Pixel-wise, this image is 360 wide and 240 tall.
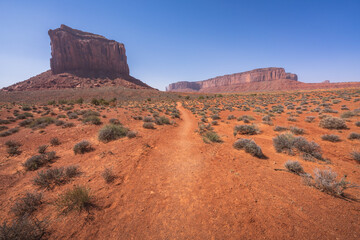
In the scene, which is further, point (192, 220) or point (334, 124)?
point (334, 124)

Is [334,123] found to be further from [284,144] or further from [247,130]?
[284,144]

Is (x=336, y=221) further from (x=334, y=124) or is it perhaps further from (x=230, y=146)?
(x=334, y=124)

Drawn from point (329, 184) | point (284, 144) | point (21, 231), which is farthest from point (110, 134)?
point (284, 144)

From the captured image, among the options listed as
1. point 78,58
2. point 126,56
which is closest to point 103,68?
point 78,58

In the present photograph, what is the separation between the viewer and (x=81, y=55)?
69.8 meters

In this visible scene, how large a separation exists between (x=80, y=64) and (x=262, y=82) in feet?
462

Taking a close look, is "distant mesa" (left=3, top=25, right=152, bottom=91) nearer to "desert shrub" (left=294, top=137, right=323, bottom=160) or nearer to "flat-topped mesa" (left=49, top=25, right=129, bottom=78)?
"flat-topped mesa" (left=49, top=25, right=129, bottom=78)

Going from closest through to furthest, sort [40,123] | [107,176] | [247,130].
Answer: [107,176] → [247,130] → [40,123]

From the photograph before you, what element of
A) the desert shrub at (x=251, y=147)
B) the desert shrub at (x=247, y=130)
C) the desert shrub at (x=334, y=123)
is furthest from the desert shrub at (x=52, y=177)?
the desert shrub at (x=334, y=123)

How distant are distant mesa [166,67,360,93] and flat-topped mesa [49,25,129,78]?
9764 centimetres

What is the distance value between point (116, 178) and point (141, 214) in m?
1.71

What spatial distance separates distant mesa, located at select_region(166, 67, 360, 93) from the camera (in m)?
95.7

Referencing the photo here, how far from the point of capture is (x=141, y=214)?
2.83 meters

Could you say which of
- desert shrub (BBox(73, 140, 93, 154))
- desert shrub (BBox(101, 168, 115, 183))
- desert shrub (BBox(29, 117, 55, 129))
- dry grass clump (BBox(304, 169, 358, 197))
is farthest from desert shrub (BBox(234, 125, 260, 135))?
desert shrub (BBox(29, 117, 55, 129))
